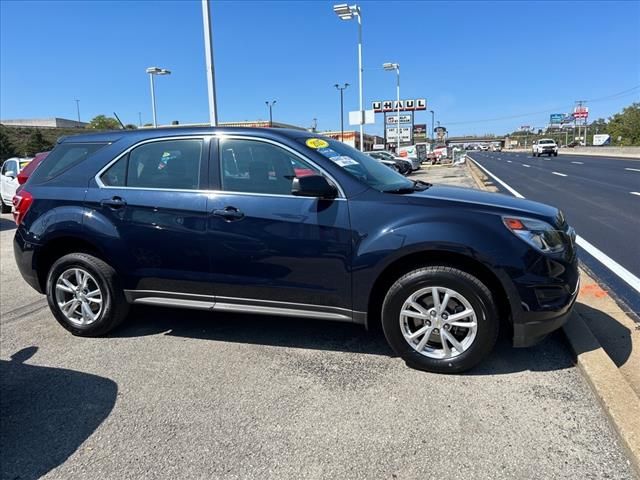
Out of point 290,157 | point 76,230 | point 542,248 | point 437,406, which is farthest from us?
point 76,230

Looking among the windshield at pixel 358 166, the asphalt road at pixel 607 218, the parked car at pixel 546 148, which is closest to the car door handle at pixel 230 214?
the windshield at pixel 358 166

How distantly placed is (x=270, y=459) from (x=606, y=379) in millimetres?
2177

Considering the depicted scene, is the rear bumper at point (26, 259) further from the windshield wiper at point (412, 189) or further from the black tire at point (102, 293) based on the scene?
the windshield wiper at point (412, 189)

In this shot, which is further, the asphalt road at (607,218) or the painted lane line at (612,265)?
the asphalt road at (607,218)

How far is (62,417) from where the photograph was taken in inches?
125

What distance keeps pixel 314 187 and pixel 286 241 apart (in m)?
0.48

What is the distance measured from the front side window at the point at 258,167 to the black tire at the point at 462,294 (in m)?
1.11

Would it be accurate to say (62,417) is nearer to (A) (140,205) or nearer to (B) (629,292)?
(A) (140,205)

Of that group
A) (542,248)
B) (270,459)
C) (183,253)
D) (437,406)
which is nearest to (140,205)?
(183,253)

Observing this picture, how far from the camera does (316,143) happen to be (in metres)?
4.07

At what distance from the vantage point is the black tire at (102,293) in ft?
14.2

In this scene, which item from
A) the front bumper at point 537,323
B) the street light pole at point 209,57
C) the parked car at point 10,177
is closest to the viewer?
the front bumper at point 537,323

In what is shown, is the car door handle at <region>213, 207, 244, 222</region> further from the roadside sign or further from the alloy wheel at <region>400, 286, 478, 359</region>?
the roadside sign

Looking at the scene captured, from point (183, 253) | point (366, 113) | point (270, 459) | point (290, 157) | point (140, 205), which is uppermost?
point (366, 113)
